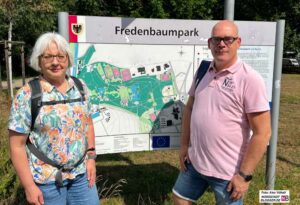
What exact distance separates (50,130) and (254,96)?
1242mm

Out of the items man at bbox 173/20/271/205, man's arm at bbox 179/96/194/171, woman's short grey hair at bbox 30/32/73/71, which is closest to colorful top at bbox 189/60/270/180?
man at bbox 173/20/271/205

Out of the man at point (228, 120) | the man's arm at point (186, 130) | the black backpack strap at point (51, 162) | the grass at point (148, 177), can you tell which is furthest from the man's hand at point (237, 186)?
the grass at point (148, 177)

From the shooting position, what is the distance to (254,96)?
245 cm

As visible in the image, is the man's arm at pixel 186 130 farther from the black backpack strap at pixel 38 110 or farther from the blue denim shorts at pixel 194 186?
the black backpack strap at pixel 38 110

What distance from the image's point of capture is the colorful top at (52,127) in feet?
7.67

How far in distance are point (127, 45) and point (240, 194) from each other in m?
1.73

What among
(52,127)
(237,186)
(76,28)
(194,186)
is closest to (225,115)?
(237,186)

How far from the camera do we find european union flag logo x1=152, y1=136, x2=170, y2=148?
3.96 metres

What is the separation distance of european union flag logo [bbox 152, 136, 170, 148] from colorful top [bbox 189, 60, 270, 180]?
122 cm

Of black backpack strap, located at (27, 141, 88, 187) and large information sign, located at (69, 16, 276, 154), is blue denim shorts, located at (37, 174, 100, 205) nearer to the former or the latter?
black backpack strap, located at (27, 141, 88, 187)

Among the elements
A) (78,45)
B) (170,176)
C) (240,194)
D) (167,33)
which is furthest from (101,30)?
(170,176)

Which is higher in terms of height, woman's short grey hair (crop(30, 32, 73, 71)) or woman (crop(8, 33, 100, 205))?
woman's short grey hair (crop(30, 32, 73, 71))

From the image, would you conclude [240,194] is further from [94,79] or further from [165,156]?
[165,156]

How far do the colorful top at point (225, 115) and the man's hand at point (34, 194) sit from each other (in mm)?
1060
